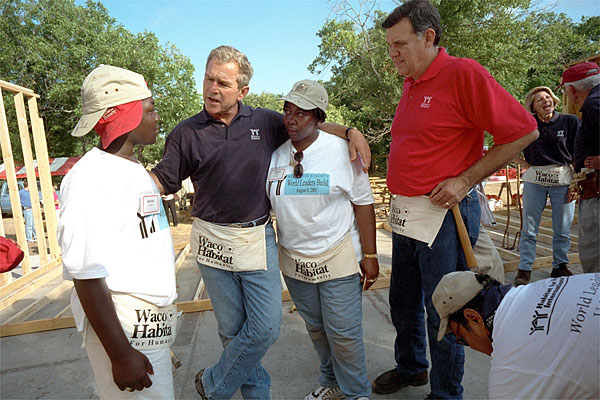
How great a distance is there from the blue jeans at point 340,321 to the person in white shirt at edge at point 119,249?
914 millimetres

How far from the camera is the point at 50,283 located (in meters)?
5.84

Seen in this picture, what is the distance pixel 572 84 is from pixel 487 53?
1001 centimetres

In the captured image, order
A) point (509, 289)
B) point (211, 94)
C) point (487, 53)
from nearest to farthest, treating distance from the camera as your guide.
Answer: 1. point (509, 289)
2. point (211, 94)
3. point (487, 53)

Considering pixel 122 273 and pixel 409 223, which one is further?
pixel 409 223

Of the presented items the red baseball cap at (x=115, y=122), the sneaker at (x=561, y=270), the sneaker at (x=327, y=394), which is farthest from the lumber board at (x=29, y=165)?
the sneaker at (x=561, y=270)

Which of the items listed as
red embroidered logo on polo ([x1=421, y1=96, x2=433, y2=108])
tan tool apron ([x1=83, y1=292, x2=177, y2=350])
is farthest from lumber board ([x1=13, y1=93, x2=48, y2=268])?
red embroidered logo on polo ([x1=421, y1=96, x2=433, y2=108])

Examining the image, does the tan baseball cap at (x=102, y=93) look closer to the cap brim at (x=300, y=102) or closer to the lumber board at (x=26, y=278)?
the cap brim at (x=300, y=102)

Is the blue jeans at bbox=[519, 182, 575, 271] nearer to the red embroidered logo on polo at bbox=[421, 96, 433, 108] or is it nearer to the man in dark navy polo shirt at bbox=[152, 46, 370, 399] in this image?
the red embroidered logo on polo at bbox=[421, 96, 433, 108]

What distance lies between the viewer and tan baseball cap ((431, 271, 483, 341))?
65.0 inches

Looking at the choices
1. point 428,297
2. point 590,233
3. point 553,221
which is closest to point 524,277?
point 553,221

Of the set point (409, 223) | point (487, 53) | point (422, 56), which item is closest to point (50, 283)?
point (409, 223)

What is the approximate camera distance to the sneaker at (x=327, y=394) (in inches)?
98.6

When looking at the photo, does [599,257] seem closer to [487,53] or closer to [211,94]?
[211,94]

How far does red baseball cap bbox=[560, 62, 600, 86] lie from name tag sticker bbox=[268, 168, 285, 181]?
277 centimetres
